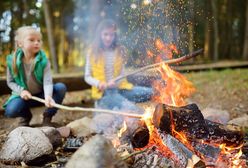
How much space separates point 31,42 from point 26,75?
1.95 ft

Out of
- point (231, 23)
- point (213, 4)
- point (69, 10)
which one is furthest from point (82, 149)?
point (231, 23)

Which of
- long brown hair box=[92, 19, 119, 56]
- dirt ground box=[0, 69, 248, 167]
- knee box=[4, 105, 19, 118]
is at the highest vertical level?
long brown hair box=[92, 19, 119, 56]

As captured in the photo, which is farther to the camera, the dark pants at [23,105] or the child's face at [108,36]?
the child's face at [108,36]

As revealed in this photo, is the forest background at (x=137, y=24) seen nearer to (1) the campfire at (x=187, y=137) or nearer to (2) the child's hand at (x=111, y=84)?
(2) the child's hand at (x=111, y=84)

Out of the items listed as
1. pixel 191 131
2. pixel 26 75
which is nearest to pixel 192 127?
pixel 191 131

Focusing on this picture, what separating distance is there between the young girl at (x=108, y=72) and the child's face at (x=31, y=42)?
1.37m

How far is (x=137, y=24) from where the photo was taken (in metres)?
6.49

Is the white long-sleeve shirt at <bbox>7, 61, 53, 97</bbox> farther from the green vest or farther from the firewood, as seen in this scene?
the firewood

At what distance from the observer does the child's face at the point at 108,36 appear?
6.23 meters

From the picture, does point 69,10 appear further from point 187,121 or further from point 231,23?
point 187,121

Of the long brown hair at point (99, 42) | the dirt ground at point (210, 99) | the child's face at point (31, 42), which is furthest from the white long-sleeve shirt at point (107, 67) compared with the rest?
the child's face at point (31, 42)

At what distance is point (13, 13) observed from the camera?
2112 cm

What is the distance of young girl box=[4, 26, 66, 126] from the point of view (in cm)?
522

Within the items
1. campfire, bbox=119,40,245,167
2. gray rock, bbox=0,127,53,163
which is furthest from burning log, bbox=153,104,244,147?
gray rock, bbox=0,127,53,163
